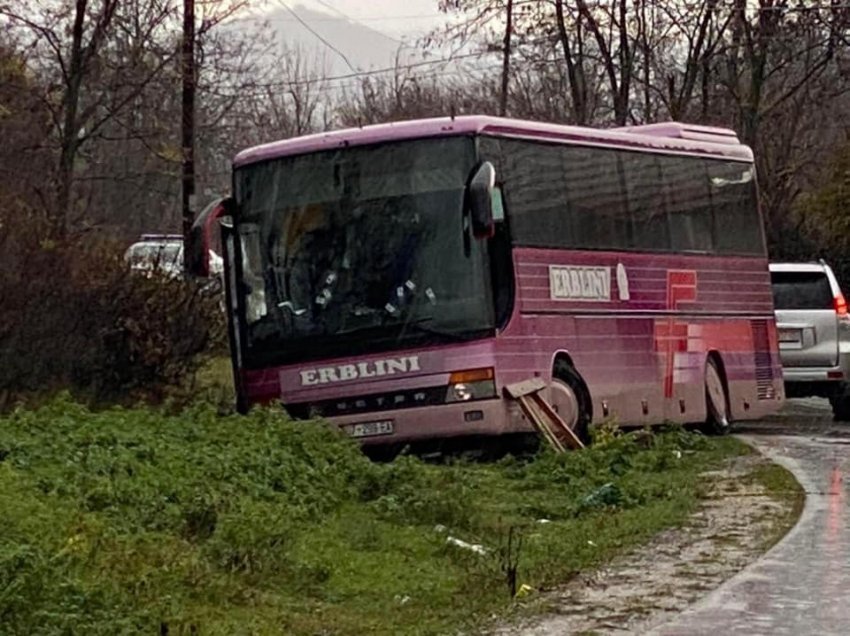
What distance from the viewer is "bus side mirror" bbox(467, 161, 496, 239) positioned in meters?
16.2

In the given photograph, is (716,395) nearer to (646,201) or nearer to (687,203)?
(687,203)

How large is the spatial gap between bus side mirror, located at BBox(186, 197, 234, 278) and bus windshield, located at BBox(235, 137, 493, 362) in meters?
0.24

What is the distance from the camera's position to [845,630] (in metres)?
8.53

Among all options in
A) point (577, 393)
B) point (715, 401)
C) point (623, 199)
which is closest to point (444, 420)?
point (577, 393)

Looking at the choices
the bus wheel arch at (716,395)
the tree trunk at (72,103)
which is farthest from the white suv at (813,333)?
the tree trunk at (72,103)

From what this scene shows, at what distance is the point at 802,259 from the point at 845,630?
119 ft

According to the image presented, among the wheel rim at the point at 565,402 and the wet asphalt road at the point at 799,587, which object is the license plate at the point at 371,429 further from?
the wet asphalt road at the point at 799,587

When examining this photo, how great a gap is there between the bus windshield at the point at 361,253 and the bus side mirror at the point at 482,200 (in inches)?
15.1

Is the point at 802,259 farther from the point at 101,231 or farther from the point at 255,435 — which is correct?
the point at 255,435

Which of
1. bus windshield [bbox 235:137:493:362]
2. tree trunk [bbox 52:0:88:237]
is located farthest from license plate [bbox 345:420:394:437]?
tree trunk [bbox 52:0:88:237]

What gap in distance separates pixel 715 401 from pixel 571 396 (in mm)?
4709

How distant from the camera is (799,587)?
9.67 metres

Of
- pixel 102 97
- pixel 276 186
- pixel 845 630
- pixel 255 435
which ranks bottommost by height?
pixel 845 630

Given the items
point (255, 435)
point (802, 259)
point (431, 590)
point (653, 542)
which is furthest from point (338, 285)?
point (802, 259)
